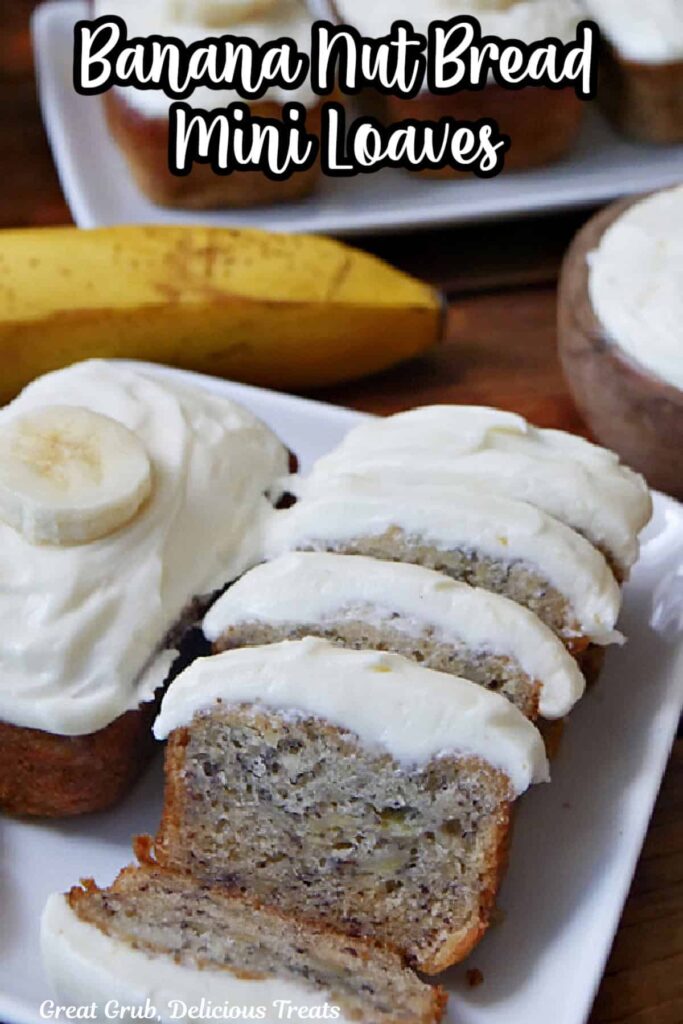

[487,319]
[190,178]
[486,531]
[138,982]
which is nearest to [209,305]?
[190,178]

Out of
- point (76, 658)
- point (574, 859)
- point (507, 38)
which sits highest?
point (507, 38)

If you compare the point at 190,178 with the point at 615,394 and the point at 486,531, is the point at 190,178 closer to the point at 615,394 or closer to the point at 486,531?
the point at 615,394

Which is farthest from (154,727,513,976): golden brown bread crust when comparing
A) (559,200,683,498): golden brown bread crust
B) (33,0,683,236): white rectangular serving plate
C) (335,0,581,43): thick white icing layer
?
(335,0,581,43): thick white icing layer

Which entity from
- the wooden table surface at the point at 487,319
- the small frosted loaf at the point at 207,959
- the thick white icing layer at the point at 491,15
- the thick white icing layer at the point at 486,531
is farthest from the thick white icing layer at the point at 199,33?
the small frosted loaf at the point at 207,959

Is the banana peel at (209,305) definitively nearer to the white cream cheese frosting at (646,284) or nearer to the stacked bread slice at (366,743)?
the white cream cheese frosting at (646,284)

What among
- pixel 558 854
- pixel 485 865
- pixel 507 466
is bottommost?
pixel 558 854

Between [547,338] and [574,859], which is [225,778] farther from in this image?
[547,338]

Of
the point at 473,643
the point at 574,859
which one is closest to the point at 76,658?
the point at 473,643
